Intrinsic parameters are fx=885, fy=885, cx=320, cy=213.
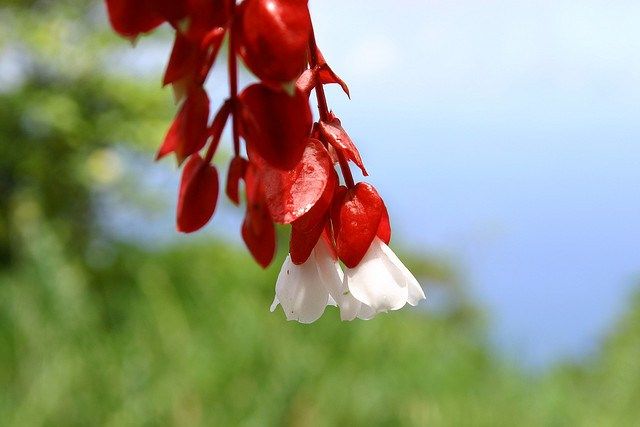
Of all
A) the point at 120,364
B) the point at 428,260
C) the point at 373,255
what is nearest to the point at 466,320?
the point at 428,260

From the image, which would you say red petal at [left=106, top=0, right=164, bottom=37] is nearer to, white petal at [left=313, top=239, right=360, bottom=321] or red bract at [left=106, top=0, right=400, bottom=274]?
red bract at [left=106, top=0, right=400, bottom=274]

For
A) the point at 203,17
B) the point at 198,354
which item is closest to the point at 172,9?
the point at 203,17

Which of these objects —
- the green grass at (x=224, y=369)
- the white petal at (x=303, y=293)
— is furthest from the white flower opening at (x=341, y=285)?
the green grass at (x=224, y=369)

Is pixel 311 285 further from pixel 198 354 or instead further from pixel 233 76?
pixel 198 354

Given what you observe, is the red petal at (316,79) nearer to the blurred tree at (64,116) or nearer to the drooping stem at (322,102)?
the drooping stem at (322,102)

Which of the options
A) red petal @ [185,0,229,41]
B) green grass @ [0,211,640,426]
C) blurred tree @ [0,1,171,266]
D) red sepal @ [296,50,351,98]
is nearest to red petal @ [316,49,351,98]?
red sepal @ [296,50,351,98]
